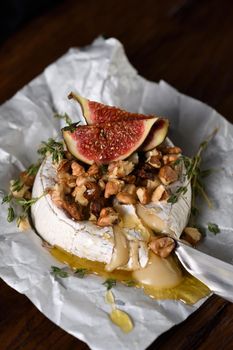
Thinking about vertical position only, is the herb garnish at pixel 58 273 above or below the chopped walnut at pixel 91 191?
below

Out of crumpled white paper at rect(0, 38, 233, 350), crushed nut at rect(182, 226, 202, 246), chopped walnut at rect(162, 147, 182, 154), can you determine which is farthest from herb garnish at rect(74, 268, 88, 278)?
chopped walnut at rect(162, 147, 182, 154)

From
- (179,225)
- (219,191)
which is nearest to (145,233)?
A: (179,225)

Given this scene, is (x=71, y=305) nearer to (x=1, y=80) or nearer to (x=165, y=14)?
(x=1, y=80)

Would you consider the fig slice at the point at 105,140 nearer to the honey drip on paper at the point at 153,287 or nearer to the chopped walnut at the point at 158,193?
the chopped walnut at the point at 158,193

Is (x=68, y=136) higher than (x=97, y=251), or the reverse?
(x=68, y=136)

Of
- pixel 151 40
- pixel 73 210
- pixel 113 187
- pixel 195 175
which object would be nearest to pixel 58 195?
pixel 73 210

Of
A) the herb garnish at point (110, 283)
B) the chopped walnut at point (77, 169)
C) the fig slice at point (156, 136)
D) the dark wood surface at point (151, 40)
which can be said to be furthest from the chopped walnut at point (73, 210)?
the dark wood surface at point (151, 40)
